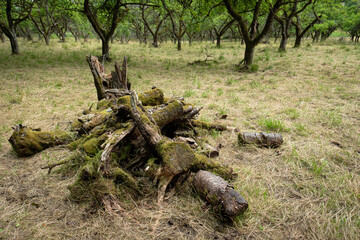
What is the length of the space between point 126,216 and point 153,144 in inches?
38.3

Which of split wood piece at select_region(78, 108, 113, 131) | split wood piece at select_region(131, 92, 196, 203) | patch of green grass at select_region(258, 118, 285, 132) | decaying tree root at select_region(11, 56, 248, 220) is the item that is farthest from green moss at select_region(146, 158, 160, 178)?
patch of green grass at select_region(258, 118, 285, 132)

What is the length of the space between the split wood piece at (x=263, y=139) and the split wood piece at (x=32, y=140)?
3.49 meters

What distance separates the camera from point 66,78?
29.8 ft

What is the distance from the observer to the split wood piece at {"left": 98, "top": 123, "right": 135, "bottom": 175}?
243 cm

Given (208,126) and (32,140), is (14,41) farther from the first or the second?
(208,126)

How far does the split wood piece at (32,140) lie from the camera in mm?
3361

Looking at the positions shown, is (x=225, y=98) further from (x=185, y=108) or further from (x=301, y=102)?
(x=185, y=108)

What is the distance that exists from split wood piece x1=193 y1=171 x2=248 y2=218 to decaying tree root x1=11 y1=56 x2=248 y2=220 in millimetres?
243

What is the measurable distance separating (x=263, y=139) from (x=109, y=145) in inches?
111

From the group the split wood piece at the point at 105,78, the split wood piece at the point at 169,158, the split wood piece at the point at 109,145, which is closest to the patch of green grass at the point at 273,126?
the split wood piece at the point at 169,158

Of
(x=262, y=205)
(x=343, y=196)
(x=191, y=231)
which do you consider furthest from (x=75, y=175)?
(x=343, y=196)

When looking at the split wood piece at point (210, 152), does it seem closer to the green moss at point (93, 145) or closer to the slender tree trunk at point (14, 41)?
the green moss at point (93, 145)

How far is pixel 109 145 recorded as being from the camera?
2.63 metres

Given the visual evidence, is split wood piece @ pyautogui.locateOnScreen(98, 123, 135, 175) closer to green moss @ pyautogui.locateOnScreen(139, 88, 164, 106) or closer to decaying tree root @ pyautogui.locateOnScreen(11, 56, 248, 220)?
decaying tree root @ pyautogui.locateOnScreen(11, 56, 248, 220)
